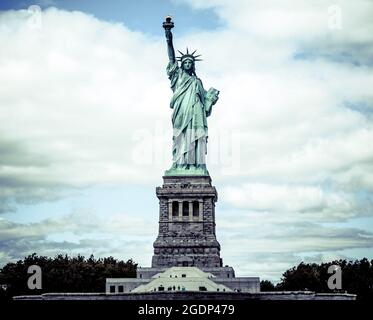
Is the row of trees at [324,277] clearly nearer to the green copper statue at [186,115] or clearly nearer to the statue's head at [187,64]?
the green copper statue at [186,115]

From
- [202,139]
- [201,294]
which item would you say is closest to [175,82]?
[202,139]

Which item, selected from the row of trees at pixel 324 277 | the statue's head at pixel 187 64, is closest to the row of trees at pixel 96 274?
the row of trees at pixel 324 277

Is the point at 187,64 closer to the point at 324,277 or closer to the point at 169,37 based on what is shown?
the point at 169,37

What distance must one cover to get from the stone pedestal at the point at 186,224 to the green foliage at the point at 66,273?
45.8ft

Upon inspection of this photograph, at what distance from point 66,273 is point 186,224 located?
18418mm

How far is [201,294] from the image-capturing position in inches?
2756

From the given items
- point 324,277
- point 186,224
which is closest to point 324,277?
point 324,277

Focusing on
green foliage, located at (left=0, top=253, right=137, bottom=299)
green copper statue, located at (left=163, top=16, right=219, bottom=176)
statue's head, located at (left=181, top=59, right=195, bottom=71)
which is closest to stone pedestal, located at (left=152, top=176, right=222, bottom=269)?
green copper statue, located at (left=163, top=16, right=219, bottom=176)

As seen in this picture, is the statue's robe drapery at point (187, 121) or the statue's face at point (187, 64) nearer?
the statue's robe drapery at point (187, 121)

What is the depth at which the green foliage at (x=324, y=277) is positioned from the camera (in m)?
98.3

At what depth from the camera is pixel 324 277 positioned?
104000 mm

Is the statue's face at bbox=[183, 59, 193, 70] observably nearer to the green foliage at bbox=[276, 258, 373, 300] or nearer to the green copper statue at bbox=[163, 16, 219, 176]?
the green copper statue at bbox=[163, 16, 219, 176]

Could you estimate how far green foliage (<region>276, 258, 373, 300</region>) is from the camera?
9831 cm

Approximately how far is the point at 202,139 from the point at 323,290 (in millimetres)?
22144
